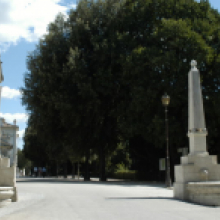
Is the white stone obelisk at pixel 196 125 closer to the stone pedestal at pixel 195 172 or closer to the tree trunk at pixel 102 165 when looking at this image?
the stone pedestal at pixel 195 172

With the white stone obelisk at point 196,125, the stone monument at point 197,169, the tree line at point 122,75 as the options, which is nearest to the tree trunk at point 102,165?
the tree line at point 122,75

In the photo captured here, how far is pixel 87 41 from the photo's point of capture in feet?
134

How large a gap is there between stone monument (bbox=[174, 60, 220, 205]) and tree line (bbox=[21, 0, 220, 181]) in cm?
1638

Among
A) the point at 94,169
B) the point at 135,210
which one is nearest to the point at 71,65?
the point at 135,210

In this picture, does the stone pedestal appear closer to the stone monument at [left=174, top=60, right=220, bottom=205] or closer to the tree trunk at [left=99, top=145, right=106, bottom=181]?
the stone monument at [left=174, top=60, right=220, bottom=205]

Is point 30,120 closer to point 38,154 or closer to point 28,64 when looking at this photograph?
point 28,64

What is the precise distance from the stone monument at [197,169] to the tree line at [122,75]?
53.7ft

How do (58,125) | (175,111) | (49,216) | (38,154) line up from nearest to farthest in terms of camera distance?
1. (49,216)
2. (175,111)
3. (58,125)
4. (38,154)

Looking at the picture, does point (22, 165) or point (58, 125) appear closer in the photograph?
point (58, 125)

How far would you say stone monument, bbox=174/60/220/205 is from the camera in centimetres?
1423

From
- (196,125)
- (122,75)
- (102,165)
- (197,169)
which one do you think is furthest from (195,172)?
(102,165)

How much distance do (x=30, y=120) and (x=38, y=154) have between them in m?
43.9

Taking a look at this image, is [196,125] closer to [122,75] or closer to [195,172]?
[195,172]

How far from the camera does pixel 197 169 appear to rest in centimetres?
1570
